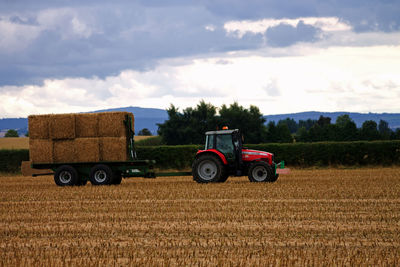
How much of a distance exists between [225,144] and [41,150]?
23.4 ft

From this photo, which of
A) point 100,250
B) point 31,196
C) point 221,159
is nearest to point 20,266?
point 100,250

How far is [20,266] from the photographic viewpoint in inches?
328

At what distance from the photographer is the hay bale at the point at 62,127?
2184 cm

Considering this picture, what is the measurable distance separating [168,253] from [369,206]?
702 centimetres

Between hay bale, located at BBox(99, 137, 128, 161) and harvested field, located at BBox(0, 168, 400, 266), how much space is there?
3672 mm

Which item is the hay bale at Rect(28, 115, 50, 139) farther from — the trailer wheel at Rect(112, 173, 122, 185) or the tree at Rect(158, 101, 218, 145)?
the tree at Rect(158, 101, 218, 145)

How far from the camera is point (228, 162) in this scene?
2169cm

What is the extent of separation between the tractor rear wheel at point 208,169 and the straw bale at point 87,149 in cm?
379

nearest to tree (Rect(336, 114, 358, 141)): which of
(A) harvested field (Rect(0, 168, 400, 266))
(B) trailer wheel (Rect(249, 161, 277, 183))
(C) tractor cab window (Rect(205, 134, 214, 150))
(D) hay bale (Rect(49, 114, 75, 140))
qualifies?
(B) trailer wheel (Rect(249, 161, 277, 183))

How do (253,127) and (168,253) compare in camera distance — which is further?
(253,127)

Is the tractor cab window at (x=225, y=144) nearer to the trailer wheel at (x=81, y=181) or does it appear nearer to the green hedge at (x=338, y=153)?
the trailer wheel at (x=81, y=181)

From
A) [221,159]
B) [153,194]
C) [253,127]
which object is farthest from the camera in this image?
[253,127]

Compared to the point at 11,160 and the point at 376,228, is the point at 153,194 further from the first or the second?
the point at 11,160

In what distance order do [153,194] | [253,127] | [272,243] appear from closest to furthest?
1. [272,243]
2. [153,194]
3. [253,127]
